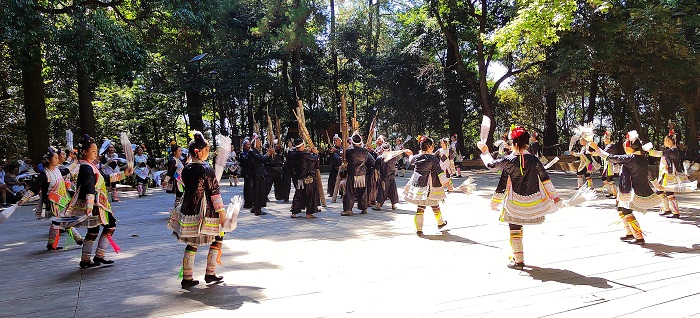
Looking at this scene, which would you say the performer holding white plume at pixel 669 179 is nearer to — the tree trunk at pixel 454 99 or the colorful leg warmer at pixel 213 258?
the colorful leg warmer at pixel 213 258

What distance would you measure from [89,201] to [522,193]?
17.6 ft

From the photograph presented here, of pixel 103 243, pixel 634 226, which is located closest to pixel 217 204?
pixel 103 243

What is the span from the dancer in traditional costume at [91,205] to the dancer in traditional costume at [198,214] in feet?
5.23

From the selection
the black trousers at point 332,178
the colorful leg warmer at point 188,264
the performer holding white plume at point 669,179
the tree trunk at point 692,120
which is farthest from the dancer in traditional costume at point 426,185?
the tree trunk at point 692,120

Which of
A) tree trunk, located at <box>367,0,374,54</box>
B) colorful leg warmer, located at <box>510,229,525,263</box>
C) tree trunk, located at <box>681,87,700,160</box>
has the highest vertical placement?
tree trunk, located at <box>367,0,374,54</box>

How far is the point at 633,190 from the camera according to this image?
24.4 feet

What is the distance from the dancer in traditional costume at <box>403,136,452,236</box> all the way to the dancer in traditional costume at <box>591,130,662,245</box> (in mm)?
2394

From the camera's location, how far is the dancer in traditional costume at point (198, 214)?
5641 millimetres

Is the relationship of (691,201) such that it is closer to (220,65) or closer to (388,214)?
(388,214)

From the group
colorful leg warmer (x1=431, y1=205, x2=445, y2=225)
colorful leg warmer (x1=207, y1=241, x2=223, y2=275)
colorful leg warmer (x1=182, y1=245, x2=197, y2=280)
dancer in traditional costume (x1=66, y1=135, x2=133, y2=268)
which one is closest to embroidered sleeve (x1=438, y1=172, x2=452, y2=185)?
colorful leg warmer (x1=431, y1=205, x2=445, y2=225)

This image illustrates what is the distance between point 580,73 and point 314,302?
17182 millimetres

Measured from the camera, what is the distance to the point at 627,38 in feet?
55.7

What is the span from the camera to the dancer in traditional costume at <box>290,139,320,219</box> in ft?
36.2

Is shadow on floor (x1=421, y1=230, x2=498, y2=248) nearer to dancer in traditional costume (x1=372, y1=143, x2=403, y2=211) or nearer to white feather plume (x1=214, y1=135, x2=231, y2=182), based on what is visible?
white feather plume (x1=214, y1=135, x2=231, y2=182)
